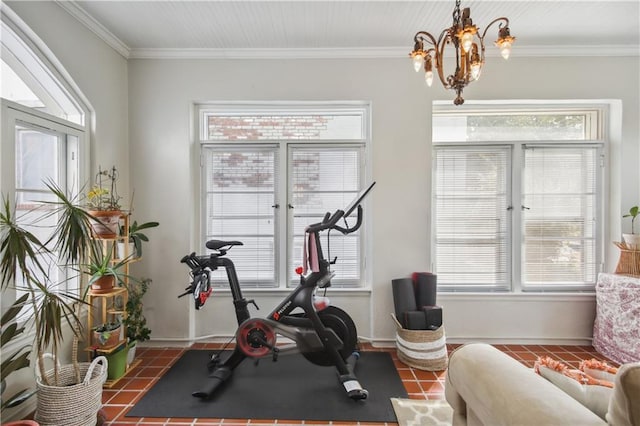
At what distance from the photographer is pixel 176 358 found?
9.23 feet

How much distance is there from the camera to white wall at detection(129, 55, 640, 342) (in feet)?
9.71

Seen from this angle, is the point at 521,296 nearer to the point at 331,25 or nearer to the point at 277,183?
the point at 277,183

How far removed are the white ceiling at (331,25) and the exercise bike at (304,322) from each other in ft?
4.83

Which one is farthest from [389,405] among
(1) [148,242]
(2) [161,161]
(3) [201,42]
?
(3) [201,42]

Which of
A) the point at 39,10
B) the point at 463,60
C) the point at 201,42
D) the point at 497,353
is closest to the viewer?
the point at 497,353

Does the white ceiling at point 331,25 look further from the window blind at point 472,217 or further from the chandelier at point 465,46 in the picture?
the window blind at point 472,217

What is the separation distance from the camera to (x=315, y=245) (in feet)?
7.66

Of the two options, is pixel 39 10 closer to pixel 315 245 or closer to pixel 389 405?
pixel 315 245

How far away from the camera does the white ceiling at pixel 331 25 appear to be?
236 cm

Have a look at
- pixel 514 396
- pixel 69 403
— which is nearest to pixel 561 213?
pixel 514 396

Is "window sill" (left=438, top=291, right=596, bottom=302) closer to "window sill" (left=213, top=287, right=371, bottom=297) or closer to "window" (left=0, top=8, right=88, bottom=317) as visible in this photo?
"window sill" (left=213, top=287, right=371, bottom=297)

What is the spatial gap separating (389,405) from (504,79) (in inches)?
117

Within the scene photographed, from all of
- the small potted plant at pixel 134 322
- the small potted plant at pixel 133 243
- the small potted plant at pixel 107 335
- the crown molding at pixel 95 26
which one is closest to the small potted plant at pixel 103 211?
the small potted plant at pixel 133 243

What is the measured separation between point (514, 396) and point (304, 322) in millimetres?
1593
